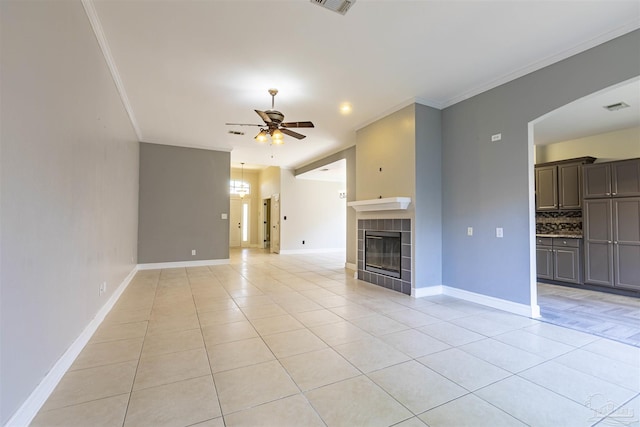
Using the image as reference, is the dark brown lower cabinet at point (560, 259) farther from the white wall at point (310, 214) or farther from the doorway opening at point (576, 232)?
the white wall at point (310, 214)

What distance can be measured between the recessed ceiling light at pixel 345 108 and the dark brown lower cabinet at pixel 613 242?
4.34m

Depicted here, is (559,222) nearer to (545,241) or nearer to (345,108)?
(545,241)

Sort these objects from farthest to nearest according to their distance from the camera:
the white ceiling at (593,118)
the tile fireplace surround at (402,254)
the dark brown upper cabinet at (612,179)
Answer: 1. the dark brown upper cabinet at (612,179)
2. the tile fireplace surround at (402,254)
3. the white ceiling at (593,118)

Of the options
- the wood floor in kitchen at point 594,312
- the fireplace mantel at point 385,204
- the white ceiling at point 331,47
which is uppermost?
the white ceiling at point 331,47

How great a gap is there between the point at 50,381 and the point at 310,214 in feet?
28.0

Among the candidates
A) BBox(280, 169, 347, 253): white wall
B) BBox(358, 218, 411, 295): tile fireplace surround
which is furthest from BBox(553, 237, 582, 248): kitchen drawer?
BBox(280, 169, 347, 253): white wall

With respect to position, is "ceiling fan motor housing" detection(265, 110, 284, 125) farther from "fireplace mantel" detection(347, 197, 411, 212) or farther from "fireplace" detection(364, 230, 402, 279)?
"fireplace" detection(364, 230, 402, 279)

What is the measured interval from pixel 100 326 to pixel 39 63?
2484 mm

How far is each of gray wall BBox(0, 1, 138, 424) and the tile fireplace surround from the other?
3.85 meters

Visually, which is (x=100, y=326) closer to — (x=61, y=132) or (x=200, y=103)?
(x=61, y=132)

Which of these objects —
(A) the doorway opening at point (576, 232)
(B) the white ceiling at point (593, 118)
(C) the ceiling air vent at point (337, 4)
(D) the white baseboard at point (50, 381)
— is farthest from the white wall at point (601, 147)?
(D) the white baseboard at point (50, 381)

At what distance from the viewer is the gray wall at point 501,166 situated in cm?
300

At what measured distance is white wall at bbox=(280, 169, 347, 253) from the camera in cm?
978

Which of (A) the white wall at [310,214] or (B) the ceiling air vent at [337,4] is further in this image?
(A) the white wall at [310,214]
